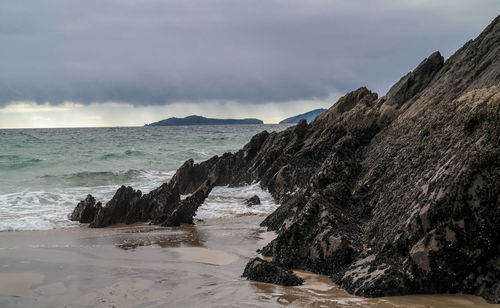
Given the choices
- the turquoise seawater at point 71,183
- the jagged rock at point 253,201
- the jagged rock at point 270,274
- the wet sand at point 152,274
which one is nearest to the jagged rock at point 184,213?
the wet sand at point 152,274

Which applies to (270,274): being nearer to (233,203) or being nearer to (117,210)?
(117,210)

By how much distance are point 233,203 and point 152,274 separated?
36.5 ft

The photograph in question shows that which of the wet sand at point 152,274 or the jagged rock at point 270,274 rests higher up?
the jagged rock at point 270,274

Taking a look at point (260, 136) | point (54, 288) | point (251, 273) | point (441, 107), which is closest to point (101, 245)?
point (54, 288)

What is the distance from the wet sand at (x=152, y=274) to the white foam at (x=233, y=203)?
144 inches

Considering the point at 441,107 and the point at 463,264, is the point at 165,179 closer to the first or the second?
the point at 441,107

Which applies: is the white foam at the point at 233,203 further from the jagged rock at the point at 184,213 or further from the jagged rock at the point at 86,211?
the jagged rock at the point at 86,211

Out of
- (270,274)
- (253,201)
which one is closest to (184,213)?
(253,201)

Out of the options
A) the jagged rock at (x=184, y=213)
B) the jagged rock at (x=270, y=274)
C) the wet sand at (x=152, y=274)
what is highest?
the jagged rock at (x=184, y=213)

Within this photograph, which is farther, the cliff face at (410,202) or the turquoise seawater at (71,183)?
the turquoise seawater at (71,183)

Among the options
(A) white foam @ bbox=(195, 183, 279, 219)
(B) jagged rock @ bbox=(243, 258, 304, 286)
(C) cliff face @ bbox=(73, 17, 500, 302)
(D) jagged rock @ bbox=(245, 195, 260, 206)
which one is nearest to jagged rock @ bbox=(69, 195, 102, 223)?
(C) cliff face @ bbox=(73, 17, 500, 302)

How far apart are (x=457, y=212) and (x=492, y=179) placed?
67 cm

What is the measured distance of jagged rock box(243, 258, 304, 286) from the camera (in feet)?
25.5

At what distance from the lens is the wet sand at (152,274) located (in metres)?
7.07
